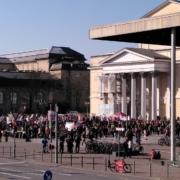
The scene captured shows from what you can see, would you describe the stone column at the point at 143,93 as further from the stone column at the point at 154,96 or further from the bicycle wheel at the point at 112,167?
the bicycle wheel at the point at 112,167

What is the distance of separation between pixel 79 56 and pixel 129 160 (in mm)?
129408

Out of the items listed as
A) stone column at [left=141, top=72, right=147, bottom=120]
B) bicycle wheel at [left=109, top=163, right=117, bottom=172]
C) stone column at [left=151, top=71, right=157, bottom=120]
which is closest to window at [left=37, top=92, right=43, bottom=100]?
stone column at [left=141, top=72, right=147, bottom=120]

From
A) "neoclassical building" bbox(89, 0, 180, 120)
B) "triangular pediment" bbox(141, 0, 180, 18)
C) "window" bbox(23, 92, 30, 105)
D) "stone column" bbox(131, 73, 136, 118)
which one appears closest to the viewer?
"neoclassical building" bbox(89, 0, 180, 120)

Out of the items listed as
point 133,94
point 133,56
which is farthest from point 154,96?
point 133,56

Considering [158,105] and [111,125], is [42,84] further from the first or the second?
[111,125]

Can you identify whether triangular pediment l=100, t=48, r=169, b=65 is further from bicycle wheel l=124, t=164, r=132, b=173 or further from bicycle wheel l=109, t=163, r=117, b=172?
bicycle wheel l=124, t=164, r=132, b=173

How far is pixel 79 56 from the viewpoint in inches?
6742

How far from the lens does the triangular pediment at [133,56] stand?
97.6m

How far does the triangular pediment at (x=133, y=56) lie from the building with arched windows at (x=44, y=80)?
26.3 metres

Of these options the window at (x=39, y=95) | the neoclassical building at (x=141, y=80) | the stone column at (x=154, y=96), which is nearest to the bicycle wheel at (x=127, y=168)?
the neoclassical building at (x=141, y=80)

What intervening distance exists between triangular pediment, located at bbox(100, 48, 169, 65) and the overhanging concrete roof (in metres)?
52.2

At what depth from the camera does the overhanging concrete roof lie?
38.2m

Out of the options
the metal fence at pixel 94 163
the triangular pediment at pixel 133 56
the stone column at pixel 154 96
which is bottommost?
the metal fence at pixel 94 163

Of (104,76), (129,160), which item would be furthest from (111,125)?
(104,76)
